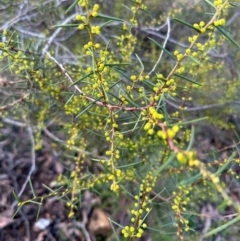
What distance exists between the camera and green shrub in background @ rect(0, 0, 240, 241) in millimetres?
1369

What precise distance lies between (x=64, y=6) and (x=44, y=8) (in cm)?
37

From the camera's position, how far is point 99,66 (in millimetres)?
1115

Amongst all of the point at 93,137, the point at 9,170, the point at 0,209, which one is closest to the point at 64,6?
the point at 93,137

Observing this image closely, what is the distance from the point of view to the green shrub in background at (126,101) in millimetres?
1369

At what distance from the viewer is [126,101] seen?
4.12 ft

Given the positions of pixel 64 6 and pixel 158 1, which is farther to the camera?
pixel 64 6

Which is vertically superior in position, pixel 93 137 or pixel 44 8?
pixel 44 8

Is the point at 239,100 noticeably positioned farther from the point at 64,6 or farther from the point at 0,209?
the point at 0,209

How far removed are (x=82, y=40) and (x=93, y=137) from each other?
0.83 m

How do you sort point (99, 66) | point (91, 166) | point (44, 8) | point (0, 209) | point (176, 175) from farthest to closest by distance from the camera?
point (91, 166), point (0, 209), point (44, 8), point (176, 175), point (99, 66)

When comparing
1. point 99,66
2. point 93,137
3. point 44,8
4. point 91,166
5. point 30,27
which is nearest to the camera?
point 99,66

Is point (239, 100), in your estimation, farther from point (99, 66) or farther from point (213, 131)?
point (99, 66)

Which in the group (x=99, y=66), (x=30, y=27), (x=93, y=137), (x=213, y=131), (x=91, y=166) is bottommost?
(x=91, y=166)

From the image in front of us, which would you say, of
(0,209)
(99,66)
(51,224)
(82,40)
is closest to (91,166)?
(51,224)
